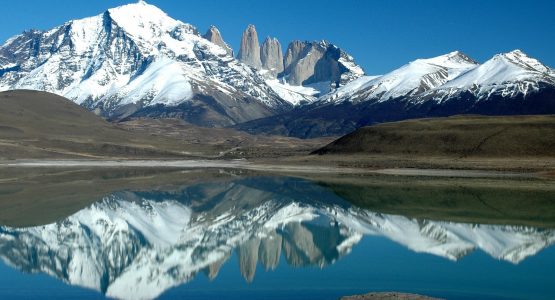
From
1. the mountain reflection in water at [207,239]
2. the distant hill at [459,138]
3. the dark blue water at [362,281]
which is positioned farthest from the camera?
the distant hill at [459,138]

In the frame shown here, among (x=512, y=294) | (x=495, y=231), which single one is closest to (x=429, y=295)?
(x=512, y=294)

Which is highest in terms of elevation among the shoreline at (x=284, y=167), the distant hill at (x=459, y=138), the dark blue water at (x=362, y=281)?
the distant hill at (x=459, y=138)

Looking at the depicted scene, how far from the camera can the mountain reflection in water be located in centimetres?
4000

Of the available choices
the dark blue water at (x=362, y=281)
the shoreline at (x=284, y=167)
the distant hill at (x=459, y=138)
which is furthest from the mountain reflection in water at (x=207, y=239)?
the distant hill at (x=459, y=138)

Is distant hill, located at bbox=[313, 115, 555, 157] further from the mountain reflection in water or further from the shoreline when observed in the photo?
the mountain reflection in water

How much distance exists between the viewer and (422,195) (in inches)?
3278

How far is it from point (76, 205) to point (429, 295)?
51701mm

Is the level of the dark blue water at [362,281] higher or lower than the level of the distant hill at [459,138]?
lower

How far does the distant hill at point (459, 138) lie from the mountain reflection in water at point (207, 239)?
6596 centimetres

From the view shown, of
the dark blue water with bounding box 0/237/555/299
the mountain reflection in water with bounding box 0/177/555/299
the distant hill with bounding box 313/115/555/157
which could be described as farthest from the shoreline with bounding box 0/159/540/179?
the dark blue water with bounding box 0/237/555/299

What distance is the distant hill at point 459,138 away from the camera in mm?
135875

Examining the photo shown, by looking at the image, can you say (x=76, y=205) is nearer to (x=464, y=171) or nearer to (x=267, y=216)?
(x=267, y=216)

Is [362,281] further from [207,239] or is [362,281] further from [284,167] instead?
[284,167]

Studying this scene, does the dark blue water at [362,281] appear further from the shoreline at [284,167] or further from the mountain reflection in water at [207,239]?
the shoreline at [284,167]
